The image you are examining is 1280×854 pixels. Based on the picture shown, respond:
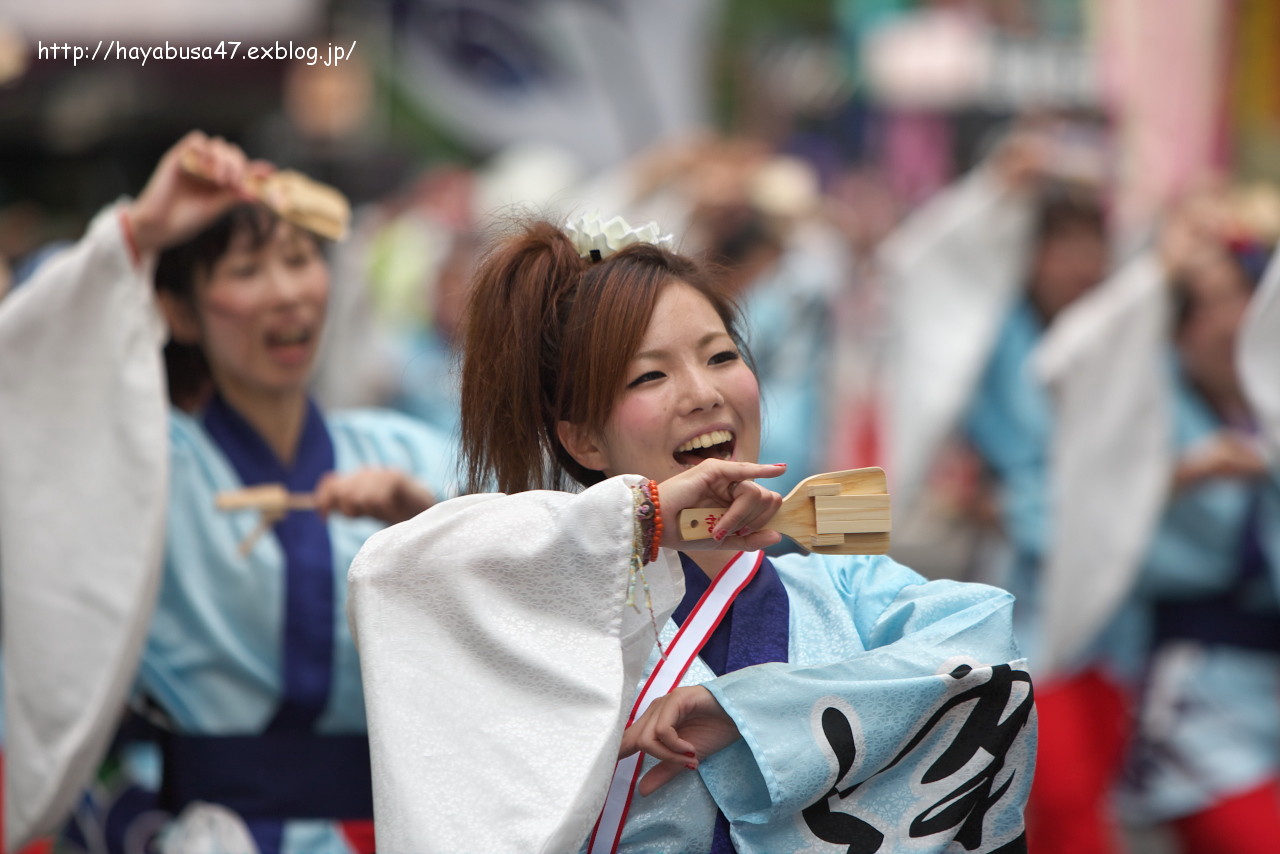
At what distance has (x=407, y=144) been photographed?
14.1m

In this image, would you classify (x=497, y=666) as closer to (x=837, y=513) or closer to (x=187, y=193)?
(x=837, y=513)

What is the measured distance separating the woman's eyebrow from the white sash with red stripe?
27 cm

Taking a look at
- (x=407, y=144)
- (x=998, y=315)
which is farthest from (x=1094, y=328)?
(x=407, y=144)

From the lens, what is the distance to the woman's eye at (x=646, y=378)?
187 cm

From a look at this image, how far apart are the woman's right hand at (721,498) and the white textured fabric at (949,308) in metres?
2.92

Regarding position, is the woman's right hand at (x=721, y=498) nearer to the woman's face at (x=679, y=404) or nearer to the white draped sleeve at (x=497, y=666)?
the white draped sleeve at (x=497, y=666)

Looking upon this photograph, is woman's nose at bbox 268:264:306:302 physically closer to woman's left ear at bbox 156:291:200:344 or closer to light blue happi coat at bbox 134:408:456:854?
woman's left ear at bbox 156:291:200:344

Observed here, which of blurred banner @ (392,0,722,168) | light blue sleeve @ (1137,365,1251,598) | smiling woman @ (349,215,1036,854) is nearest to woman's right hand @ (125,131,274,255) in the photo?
smiling woman @ (349,215,1036,854)

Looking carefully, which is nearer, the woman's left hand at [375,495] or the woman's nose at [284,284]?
the woman's left hand at [375,495]

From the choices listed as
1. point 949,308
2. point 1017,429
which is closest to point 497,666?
point 1017,429

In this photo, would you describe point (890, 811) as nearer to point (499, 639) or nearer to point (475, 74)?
point (499, 639)

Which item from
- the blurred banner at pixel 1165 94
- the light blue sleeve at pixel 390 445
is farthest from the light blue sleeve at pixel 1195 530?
the light blue sleeve at pixel 390 445

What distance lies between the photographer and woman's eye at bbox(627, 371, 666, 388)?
187cm

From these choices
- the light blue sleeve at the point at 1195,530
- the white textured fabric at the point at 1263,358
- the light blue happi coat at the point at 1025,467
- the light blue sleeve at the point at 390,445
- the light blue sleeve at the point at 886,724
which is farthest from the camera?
the light blue happi coat at the point at 1025,467
